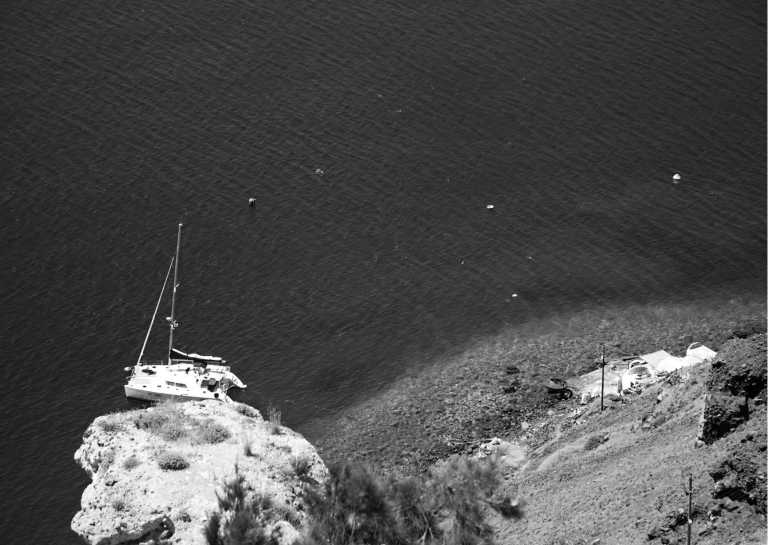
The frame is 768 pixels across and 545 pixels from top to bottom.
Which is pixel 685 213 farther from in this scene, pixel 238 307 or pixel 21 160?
pixel 21 160

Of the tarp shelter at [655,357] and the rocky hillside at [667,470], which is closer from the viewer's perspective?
the rocky hillside at [667,470]

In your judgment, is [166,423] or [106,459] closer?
[106,459]

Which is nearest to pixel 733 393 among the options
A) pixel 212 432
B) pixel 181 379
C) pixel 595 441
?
pixel 595 441

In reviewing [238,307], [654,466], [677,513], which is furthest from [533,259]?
[677,513]

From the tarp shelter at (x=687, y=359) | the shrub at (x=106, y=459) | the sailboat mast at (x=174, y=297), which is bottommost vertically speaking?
the sailboat mast at (x=174, y=297)

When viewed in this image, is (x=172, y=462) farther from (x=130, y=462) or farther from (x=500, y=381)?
(x=500, y=381)

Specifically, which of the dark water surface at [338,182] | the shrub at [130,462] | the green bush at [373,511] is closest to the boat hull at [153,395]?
the dark water surface at [338,182]

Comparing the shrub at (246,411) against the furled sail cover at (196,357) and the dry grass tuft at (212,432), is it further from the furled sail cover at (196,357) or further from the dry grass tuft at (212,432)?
the furled sail cover at (196,357)
